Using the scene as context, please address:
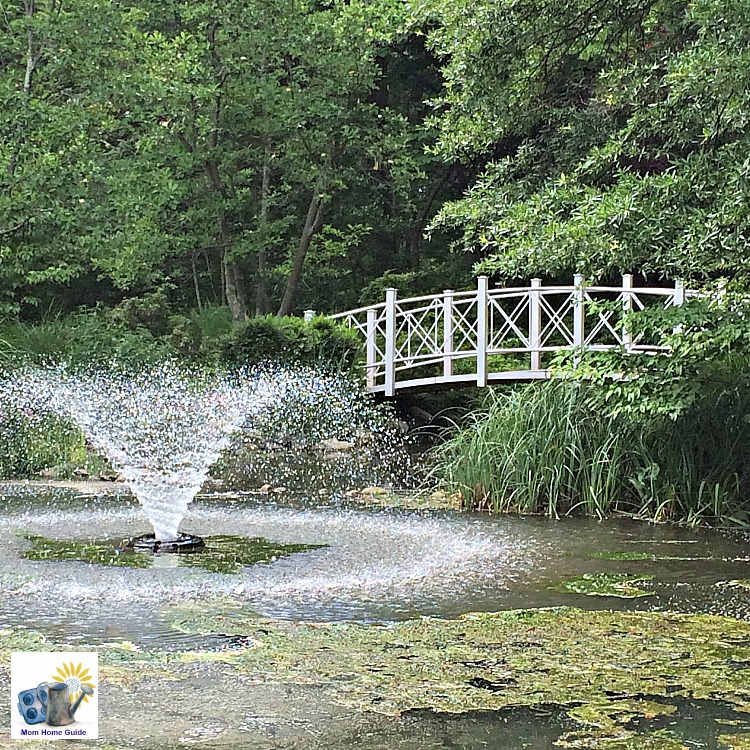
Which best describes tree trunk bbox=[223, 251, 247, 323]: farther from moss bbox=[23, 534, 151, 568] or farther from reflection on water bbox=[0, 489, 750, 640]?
moss bbox=[23, 534, 151, 568]

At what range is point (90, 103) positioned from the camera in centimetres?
1853

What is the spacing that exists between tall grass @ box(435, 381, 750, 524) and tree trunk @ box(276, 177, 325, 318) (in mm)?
11434

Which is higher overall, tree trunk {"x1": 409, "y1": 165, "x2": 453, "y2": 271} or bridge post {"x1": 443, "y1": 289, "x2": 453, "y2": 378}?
tree trunk {"x1": 409, "y1": 165, "x2": 453, "y2": 271}

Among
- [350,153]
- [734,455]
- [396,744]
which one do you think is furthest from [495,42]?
[350,153]

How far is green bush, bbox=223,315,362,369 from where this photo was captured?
16.3 metres

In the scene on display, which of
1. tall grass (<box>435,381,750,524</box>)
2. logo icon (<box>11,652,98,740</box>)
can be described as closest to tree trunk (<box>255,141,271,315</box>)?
tall grass (<box>435,381,750,524</box>)

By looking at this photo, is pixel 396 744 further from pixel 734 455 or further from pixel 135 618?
pixel 734 455

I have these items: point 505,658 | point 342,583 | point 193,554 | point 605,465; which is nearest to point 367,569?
point 342,583

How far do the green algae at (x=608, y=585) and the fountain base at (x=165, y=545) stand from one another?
2535 mm

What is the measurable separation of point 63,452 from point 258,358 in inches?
120

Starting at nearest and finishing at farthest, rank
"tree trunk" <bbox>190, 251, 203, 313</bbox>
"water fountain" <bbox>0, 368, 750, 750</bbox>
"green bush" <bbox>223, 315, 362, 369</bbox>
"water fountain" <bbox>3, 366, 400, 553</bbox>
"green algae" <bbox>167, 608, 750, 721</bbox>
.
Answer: "water fountain" <bbox>0, 368, 750, 750</bbox> < "green algae" <bbox>167, 608, 750, 721</bbox> < "water fountain" <bbox>3, 366, 400, 553</bbox> < "green bush" <bbox>223, 315, 362, 369</bbox> < "tree trunk" <bbox>190, 251, 203, 313</bbox>

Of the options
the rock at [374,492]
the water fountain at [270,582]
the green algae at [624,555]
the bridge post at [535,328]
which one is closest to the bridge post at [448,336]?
the bridge post at [535,328]

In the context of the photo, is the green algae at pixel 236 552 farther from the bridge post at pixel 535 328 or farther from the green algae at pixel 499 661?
the bridge post at pixel 535 328

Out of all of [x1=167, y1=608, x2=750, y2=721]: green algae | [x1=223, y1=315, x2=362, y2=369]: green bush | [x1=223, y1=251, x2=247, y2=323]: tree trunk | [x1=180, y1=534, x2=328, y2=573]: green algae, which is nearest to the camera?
[x1=167, y1=608, x2=750, y2=721]: green algae
